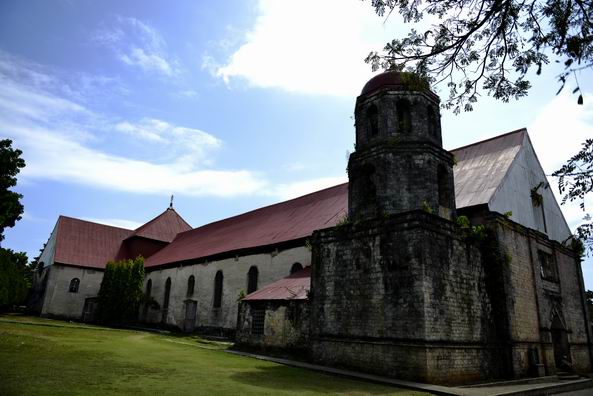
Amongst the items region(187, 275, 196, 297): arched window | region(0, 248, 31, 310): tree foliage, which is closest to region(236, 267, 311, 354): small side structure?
region(187, 275, 196, 297): arched window

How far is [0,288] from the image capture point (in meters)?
23.6

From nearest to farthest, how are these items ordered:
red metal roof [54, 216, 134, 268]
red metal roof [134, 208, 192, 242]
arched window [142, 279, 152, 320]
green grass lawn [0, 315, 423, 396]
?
green grass lawn [0, 315, 423, 396] → arched window [142, 279, 152, 320] → red metal roof [54, 216, 134, 268] → red metal roof [134, 208, 192, 242]

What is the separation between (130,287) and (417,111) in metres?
22.5

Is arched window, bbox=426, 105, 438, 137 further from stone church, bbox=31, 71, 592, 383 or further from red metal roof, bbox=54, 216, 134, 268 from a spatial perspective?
red metal roof, bbox=54, 216, 134, 268

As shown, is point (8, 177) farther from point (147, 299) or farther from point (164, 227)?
point (164, 227)

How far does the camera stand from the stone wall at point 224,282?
2053 cm

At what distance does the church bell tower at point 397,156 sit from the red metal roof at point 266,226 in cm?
616

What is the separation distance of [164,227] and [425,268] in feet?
98.4

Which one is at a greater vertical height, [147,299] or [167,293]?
[167,293]

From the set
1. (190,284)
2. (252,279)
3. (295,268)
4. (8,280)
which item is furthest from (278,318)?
(8,280)

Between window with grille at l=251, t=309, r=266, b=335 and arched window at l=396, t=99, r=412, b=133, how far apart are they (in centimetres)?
890

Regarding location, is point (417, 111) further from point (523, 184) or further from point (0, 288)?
point (0, 288)

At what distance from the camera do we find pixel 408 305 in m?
11.3

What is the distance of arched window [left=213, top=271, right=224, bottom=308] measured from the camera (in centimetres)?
2339
